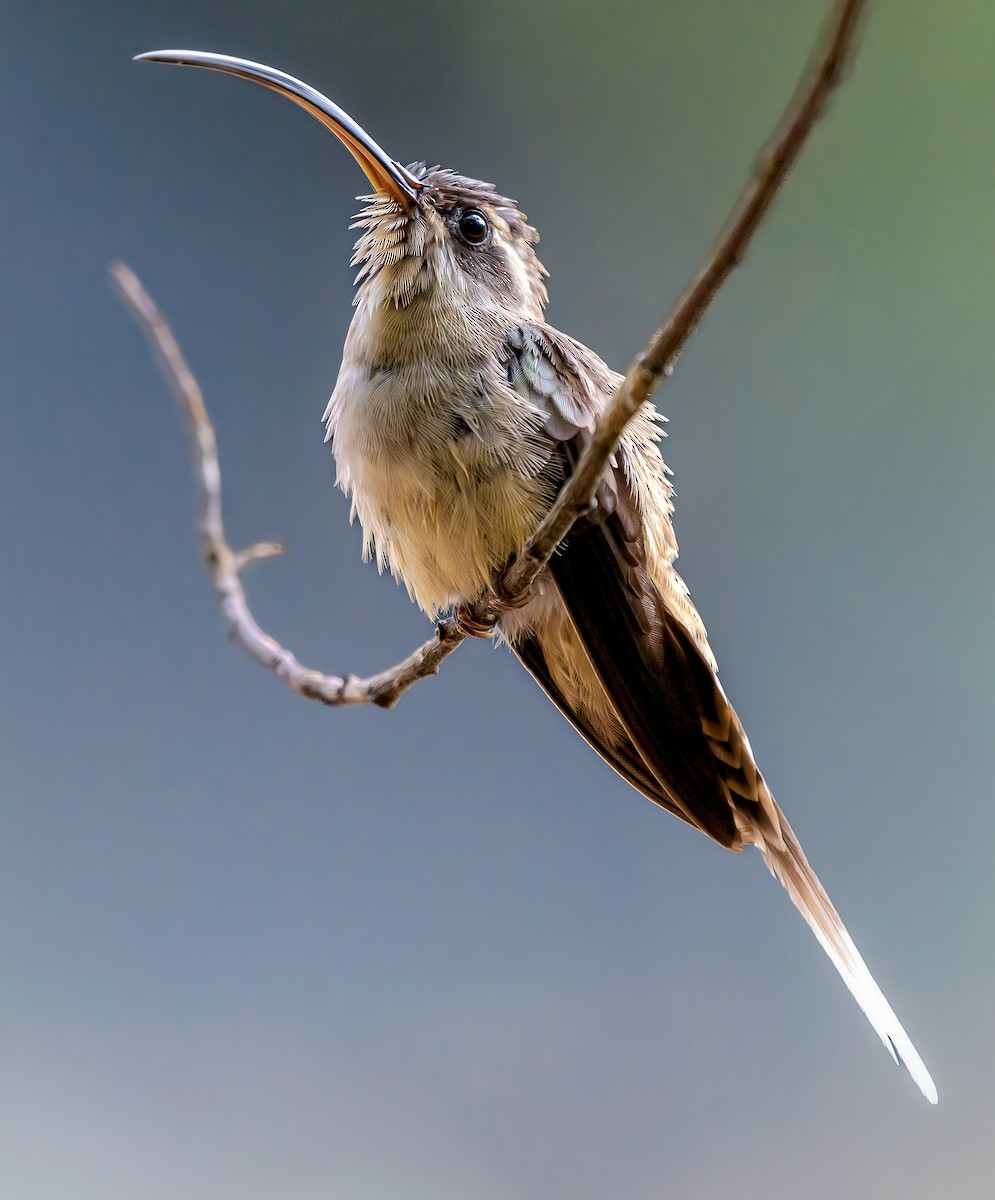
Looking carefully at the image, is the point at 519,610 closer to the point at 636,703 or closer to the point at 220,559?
the point at 636,703

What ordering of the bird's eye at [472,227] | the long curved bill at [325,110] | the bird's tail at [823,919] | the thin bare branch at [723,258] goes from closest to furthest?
1. the thin bare branch at [723,258]
2. the long curved bill at [325,110]
3. the bird's tail at [823,919]
4. the bird's eye at [472,227]

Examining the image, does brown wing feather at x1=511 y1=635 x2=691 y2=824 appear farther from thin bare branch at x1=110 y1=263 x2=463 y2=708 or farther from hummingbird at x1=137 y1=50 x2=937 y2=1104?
thin bare branch at x1=110 y1=263 x2=463 y2=708

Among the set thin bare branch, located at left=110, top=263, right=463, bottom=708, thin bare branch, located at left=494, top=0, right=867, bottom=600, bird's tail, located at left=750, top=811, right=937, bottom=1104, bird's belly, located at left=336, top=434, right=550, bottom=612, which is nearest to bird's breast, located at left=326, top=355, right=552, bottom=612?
bird's belly, located at left=336, top=434, right=550, bottom=612

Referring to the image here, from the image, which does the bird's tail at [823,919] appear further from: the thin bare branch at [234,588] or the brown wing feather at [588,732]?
the thin bare branch at [234,588]

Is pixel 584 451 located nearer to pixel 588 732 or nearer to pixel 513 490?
pixel 513 490

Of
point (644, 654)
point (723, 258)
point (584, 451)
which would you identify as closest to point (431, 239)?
point (584, 451)

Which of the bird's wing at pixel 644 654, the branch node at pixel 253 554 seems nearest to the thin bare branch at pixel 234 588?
the branch node at pixel 253 554

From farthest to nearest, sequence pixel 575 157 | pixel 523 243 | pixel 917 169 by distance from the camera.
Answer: pixel 575 157 → pixel 917 169 → pixel 523 243

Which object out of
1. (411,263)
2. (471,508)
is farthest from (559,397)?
(411,263)
